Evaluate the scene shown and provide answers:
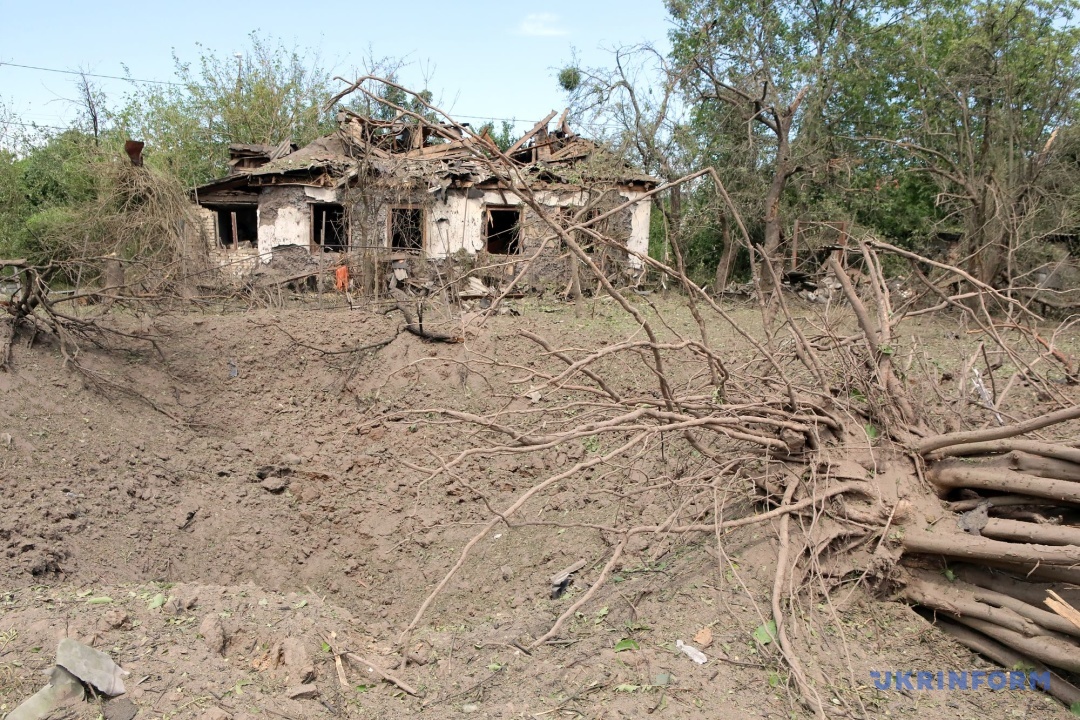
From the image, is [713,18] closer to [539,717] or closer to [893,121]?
[893,121]

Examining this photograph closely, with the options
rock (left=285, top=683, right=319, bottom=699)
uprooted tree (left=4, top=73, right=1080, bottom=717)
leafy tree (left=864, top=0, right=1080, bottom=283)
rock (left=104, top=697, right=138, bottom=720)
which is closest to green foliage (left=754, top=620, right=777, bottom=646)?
uprooted tree (left=4, top=73, right=1080, bottom=717)

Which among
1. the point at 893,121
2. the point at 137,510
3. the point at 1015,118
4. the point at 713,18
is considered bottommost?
the point at 137,510

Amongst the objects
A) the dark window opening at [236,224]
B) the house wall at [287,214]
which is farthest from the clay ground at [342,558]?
the dark window opening at [236,224]

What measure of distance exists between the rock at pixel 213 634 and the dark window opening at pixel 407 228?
32.4 ft

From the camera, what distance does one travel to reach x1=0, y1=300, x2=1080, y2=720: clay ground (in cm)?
288

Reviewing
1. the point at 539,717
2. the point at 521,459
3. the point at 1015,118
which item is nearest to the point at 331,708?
the point at 539,717

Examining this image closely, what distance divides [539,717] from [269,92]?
82.7ft

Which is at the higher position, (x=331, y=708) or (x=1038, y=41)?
(x=1038, y=41)

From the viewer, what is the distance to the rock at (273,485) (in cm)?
618

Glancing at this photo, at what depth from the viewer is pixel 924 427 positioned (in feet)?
12.3

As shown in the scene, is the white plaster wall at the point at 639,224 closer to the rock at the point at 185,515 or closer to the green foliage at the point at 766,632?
the rock at the point at 185,515

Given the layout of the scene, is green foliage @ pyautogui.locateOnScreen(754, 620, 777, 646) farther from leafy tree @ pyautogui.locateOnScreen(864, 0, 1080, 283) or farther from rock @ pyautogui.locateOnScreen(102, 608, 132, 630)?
leafy tree @ pyautogui.locateOnScreen(864, 0, 1080, 283)

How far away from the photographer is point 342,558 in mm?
5516

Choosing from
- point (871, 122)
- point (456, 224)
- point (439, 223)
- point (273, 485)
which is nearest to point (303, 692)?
point (273, 485)
